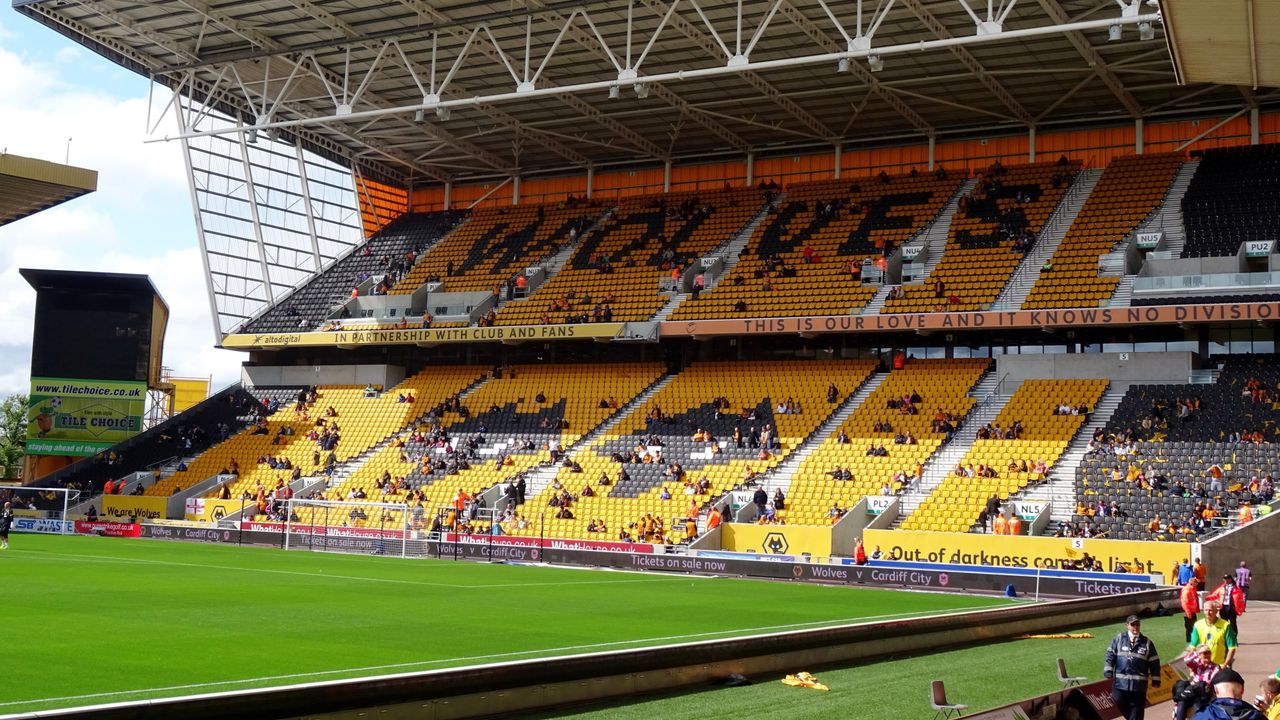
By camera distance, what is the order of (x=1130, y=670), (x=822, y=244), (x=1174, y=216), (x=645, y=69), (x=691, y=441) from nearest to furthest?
(x=1130, y=670) → (x=691, y=441) → (x=1174, y=216) → (x=645, y=69) → (x=822, y=244)

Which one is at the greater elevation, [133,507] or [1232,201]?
[1232,201]

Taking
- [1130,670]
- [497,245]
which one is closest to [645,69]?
[497,245]

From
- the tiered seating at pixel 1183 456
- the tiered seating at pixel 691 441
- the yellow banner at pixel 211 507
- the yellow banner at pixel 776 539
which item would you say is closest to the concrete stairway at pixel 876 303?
the tiered seating at pixel 691 441

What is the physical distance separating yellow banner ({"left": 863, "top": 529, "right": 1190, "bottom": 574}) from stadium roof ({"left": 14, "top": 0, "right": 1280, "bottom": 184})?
12.3 metres

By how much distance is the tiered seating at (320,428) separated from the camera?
47.3 metres

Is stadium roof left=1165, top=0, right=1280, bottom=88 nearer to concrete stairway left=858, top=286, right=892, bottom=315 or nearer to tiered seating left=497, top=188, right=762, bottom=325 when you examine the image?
concrete stairway left=858, top=286, right=892, bottom=315

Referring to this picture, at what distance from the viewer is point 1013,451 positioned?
3697 cm

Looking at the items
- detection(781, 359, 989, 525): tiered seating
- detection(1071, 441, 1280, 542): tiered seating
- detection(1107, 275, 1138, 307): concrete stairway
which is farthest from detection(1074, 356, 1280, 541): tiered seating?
detection(781, 359, 989, 525): tiered seating

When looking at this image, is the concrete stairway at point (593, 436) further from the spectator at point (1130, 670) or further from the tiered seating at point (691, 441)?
the spectator at point (1130, 670)

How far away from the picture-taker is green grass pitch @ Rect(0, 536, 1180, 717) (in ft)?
43.4

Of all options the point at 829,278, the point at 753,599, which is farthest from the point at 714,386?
the point at 753,599

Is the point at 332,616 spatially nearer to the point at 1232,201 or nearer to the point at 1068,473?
the point at 1068,473

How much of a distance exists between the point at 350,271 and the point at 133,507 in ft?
51.0

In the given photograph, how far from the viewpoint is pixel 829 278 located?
4562cm
